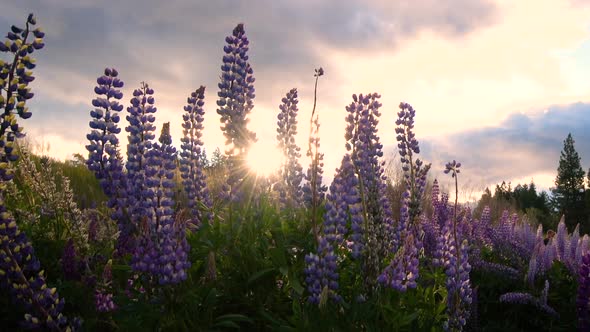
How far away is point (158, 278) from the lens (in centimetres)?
375

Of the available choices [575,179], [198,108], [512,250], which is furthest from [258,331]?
[575,179]

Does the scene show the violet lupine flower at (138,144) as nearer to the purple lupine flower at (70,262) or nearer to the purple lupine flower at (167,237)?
the purple lupine flower at (167,237)

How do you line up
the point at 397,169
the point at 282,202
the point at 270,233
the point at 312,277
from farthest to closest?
the point at 397,169
the point at 282,202
the point at 270,233
the point at 312,277

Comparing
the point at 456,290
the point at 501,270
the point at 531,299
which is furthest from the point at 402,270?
the point at 501,270

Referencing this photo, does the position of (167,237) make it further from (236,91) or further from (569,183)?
(569,183)

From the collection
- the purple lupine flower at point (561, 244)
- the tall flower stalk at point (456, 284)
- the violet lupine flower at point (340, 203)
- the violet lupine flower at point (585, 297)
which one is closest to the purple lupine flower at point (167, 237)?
the violet lupine flower at point (340, 203)

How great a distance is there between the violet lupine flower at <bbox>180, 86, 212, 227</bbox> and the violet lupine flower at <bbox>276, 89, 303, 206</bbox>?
90 cm

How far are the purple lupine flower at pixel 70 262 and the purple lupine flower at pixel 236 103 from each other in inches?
58.2

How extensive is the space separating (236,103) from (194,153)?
2.75 ft

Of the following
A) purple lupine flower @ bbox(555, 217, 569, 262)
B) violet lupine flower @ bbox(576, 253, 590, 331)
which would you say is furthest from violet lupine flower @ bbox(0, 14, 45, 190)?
purple lupine flower @ bbox(555, 217, 569, 262)

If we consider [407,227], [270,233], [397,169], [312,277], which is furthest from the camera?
[397,169]

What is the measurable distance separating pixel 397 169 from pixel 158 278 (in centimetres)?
2041

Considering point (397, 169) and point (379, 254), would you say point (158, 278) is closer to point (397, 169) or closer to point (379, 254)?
point (379, 254)

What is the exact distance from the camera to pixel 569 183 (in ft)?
241
